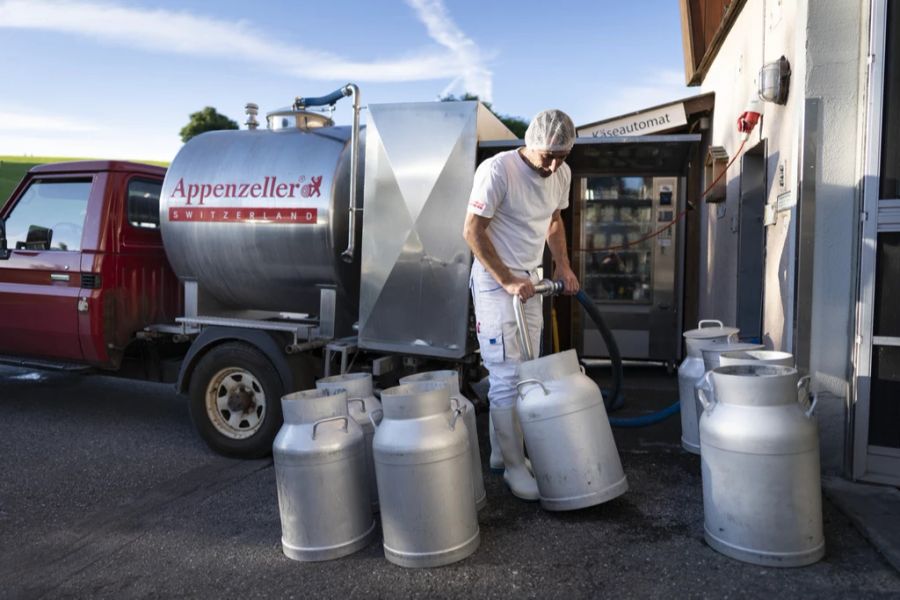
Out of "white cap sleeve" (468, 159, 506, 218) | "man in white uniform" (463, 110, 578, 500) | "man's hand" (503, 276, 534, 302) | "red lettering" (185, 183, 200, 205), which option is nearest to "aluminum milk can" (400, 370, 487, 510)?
"man in white uniform" (463, 110, 578, 500)

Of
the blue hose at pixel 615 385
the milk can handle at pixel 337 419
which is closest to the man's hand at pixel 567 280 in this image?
the blue hose at pixel 615 385

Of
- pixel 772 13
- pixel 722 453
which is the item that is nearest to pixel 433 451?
pixel 722 453

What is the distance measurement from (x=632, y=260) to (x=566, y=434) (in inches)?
193

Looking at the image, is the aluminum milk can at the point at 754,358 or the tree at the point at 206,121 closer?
the aluminum milk can at the point at 754,358

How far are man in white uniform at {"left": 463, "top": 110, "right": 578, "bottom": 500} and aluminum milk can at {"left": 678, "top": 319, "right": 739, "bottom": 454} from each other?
3.32 ft

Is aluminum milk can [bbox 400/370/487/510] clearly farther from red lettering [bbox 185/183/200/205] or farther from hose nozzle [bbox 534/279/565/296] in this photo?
red lettering [bbox 185/183/200/205]

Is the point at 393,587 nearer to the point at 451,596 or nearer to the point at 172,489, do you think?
the point at 451,596

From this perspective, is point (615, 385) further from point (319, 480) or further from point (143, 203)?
point (143, 203)

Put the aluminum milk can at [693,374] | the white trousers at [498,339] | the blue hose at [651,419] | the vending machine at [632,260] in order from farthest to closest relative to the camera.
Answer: the vending machine at [632,260] → the blue hose at [651,419] → the aluminum milk can at [693,374] → the white trousers at [498,339]

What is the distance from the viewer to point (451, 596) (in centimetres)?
276

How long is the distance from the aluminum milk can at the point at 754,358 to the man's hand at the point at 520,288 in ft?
3.24

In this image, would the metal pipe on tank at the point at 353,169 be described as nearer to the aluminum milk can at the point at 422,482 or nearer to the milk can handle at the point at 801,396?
the aluminum milk can at the point at 422,482

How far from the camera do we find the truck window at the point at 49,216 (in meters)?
5.51

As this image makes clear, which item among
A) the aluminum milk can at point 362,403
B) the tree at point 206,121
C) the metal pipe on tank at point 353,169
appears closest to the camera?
the aluminum milk can at point 362,403
